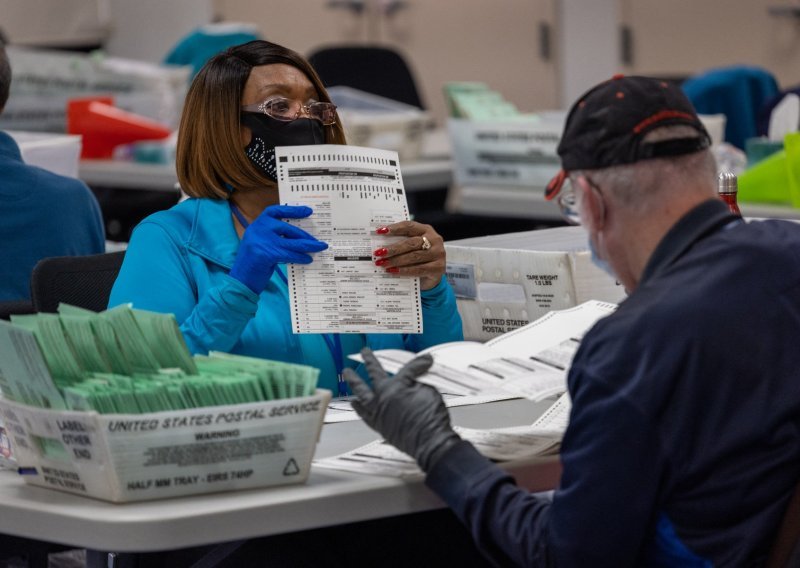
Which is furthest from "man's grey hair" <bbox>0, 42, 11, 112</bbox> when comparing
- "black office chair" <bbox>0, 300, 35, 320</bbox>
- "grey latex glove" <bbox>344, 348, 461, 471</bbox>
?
"grey latex glove" <bbox>344, 348, 461, 471</bbox>

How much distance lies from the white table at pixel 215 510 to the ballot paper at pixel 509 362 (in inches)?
4.4

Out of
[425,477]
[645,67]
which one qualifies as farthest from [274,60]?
[645,67]

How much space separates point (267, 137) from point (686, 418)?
3.49 ft

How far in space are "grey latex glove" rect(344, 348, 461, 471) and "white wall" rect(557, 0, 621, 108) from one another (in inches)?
246

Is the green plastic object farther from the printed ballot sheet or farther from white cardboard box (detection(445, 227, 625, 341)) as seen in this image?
the printed ballot sheet

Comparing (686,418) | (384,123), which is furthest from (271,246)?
(384,123)

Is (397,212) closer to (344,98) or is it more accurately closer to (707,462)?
(707,462)

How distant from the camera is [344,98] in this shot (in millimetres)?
4984

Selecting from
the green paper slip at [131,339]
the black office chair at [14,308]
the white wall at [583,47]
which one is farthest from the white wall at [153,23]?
the green paper slip at [131,339]

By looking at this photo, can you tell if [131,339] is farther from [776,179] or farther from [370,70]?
[370,70]

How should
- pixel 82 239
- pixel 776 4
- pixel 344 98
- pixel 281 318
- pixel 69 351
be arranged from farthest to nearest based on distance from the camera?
pixel 776 4, pixel 344 98, pixel 82 239, pixel 281 318, pixel 69 351

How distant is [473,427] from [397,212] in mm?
399

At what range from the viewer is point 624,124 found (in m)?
1.49

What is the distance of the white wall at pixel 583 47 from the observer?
7.64m
